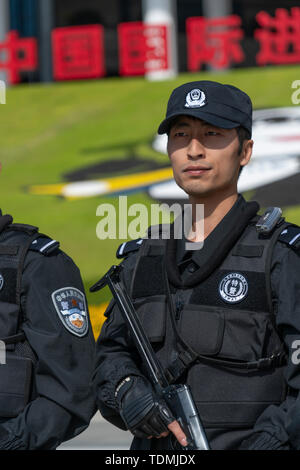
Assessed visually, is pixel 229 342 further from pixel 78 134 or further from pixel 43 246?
pixel 78 134

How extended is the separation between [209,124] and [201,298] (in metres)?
0.57

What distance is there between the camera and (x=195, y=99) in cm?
300

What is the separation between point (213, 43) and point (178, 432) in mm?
16501

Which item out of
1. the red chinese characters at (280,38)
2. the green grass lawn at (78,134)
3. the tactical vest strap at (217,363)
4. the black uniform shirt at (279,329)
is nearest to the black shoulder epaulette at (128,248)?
the black uniform shirt at (279,329)

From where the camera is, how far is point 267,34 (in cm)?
1786

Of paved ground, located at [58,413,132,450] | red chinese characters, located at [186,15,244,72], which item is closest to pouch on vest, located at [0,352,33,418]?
paved ground, located at [58,413,132,450]

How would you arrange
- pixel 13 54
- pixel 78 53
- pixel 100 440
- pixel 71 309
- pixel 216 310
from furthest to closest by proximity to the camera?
pixel 13 54 → pixel 78 53 → pixel 100 440 → pixel 71 309 → pixel 216 310

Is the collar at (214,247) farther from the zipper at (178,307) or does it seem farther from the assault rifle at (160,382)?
the assault rifle at (160,382)

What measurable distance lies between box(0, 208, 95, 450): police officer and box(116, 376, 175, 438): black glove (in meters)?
0.38

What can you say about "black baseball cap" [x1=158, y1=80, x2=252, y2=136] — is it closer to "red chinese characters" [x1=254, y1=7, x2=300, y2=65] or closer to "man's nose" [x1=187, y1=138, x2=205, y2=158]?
"man's nose" [x1=187, y1=138, x2=205, y2=158]

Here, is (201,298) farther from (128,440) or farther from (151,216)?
(151,216)

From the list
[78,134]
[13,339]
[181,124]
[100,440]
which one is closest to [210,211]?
[181,124]

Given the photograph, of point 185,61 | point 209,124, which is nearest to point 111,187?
point 209,124

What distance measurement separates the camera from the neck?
10.1ft
